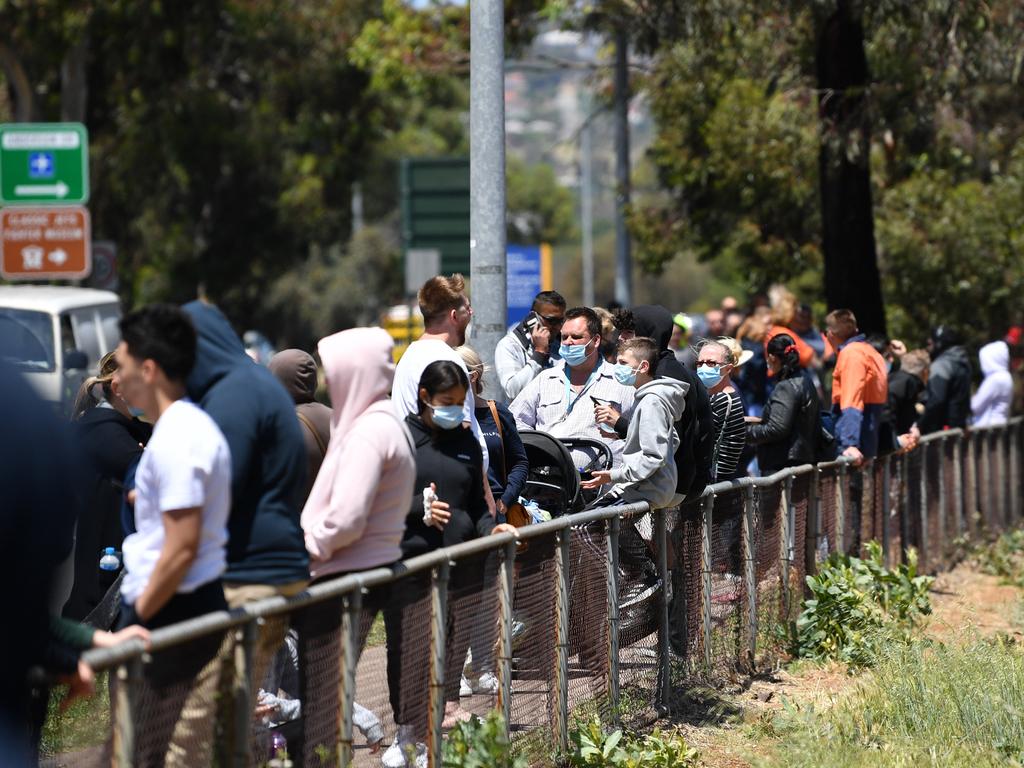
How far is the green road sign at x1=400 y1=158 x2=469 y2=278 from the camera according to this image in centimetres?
1816

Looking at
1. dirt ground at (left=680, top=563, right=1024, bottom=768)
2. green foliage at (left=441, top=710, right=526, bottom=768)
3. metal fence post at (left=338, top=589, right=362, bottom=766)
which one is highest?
metal fence post at (left=338, top=589, right=362, bottom=766)

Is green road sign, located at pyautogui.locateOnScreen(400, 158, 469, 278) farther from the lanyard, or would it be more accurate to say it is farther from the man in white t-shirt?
the man in white t-shirt

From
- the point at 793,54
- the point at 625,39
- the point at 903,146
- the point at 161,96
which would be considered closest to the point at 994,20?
the point at 793,54

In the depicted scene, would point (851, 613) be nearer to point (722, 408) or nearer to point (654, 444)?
point (722, 408)

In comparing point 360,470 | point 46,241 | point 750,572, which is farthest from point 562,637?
point 46,241

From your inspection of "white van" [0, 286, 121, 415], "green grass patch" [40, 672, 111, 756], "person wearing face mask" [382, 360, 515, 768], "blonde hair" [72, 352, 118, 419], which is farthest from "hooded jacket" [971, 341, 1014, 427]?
"green grass patch" [40, 672, 111, 756]

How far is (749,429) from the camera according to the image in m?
10.9

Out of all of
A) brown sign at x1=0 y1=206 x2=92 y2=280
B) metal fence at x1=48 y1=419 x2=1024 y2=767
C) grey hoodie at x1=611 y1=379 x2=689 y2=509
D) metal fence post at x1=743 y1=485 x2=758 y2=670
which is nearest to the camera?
metal fence at x1=48 y1=419 x2=1024 y2=767

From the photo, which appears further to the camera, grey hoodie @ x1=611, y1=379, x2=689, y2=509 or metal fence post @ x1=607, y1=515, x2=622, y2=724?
grey hoodie @ x1=611, y1=379, x2=689, y2=509

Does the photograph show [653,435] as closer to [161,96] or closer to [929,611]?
[929,611]

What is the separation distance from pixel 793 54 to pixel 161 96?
56.5 ft

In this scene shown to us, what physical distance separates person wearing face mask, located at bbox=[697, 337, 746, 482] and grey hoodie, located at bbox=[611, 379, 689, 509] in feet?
4.58

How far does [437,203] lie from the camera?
18281mm

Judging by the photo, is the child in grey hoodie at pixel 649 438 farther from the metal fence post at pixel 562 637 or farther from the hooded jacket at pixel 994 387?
the hooded jacket at pixel 994 387
